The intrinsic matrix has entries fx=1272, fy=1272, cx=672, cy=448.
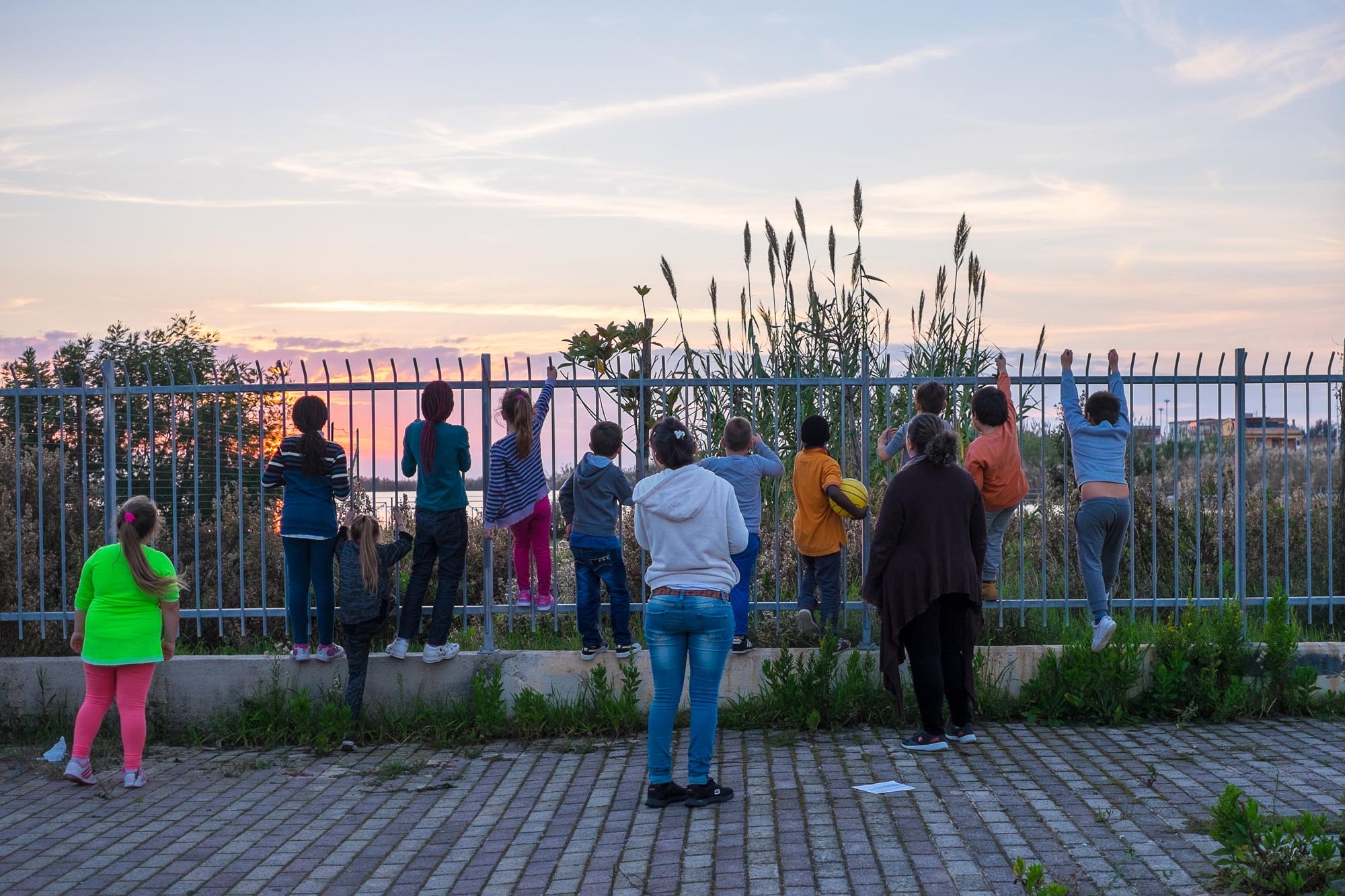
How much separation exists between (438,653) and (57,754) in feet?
7.61

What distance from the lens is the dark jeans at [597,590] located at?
795cm

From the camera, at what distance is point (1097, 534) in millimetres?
8117

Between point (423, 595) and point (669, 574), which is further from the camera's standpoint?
point (423, 595)

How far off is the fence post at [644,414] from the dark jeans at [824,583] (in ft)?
3.99

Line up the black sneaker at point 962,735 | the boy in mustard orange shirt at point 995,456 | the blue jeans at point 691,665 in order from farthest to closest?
the boy in mustard orange shirt at point 995,456 → the black sneaker at point 962,735 → the blue jeans at point 691,665

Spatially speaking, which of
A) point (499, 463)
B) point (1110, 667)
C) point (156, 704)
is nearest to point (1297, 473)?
point (1110, 667)

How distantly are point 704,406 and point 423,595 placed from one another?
2208 mm

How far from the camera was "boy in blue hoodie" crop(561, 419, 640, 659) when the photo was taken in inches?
312

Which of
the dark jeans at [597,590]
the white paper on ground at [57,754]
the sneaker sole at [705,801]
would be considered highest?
the dark jeans at [597,590]

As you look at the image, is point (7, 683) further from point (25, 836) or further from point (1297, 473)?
point (1297, 473)

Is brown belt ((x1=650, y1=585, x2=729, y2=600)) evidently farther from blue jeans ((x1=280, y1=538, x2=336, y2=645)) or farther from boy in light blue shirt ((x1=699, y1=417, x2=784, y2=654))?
blue jeans ((x1=280, y1=538, x2=336, y2=645))

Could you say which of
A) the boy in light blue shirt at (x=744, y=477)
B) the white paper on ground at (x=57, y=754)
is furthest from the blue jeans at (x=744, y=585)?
the white paper on ground at (x=57, y=754)

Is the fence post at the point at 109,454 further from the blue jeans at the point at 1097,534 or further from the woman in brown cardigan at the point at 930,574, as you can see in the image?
the blue jeans at the point at 1097,534

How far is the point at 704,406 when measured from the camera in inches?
334
